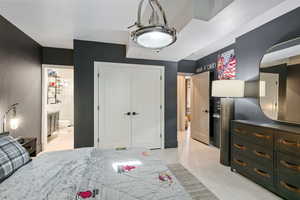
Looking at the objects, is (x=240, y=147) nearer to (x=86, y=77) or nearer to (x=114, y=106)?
(x=114, y=106)

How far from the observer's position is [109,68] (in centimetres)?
358

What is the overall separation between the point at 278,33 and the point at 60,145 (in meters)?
5.25

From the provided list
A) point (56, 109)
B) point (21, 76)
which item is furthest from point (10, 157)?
point (56, 109)

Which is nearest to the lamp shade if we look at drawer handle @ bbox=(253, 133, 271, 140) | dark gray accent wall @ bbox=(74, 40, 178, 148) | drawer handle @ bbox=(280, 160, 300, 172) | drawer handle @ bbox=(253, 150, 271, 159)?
drawer handle @ bbox=(253, 133, 271, 140)

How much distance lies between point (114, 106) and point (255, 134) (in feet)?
9.10

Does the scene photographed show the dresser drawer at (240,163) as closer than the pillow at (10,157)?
No

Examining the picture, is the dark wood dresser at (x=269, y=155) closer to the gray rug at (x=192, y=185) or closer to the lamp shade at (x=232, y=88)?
the lamp shade at (x=232, y=88)

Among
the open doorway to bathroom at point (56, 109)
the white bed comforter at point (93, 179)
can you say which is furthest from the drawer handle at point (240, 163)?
the open doorway to bathroom at point (56, 109)

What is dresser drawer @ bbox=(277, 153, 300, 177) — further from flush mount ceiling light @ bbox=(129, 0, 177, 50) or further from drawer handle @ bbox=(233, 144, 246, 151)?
flush mount ceiling light @ bbox=(129, 0, 177, 50)

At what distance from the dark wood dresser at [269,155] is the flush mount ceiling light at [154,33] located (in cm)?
184

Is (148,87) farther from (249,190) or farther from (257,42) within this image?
(249,190)

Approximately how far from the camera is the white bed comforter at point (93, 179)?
3.47 ft

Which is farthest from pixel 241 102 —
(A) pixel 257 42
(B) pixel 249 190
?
(B) pixel 249 190

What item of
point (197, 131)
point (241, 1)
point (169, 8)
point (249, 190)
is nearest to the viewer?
point (241, 1)
